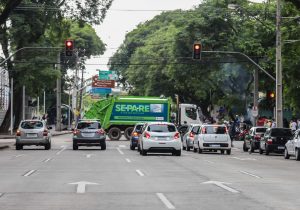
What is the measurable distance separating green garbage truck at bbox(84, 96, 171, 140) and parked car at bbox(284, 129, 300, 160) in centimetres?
2581

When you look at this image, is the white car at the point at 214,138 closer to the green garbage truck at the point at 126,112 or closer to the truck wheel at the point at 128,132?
the truck wheel at the point at 128,132

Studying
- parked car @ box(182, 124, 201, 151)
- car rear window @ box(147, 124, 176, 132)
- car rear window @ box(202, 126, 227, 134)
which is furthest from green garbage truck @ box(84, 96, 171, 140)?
car rear window @ box(147, 124, 176, 132)

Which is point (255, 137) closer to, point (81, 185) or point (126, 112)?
point (126, 112)

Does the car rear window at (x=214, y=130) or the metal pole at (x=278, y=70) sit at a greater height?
the metal pole at (x=278, y=70)

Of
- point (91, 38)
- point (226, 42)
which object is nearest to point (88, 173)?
point (226, 42)

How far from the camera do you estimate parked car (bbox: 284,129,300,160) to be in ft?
114

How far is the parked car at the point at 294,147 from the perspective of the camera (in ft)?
114

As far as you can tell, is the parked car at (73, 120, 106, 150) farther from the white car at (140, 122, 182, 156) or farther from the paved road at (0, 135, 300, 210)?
the paved road at (0, 135, 300, 210)

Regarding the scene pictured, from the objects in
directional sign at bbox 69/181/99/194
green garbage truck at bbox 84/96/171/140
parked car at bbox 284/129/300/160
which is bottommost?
directional sign at bbox 69/181/99/194

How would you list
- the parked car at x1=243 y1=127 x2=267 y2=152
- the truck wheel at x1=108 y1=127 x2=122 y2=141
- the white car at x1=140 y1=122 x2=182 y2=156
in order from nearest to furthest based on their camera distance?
the white car at x1=140 y1=122 x2=182 y2=156 < the parked car at x1=243 y1=127 x2=267 y2=152 < the truck wheel at x1=108 y1=127 x2=122 y2=141

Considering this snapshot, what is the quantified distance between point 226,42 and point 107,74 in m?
47.9

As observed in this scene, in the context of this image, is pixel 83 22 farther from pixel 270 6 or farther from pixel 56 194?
pixel 56 194

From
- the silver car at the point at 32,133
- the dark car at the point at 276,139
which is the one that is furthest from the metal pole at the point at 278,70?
the silver car at the point at 32,133

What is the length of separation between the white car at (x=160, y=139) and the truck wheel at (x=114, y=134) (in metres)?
25.3
